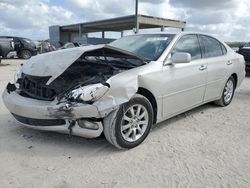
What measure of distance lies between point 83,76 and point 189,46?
6.47 feet

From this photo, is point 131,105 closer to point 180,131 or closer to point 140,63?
point 140,63

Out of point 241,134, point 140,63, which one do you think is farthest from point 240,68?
point 140,63

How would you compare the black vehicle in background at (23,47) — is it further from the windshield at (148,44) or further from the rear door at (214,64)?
the rear door at (214,64)

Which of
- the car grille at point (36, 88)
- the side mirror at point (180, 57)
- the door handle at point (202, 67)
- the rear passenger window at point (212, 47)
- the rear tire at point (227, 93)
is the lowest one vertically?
the rear tire at point (227, 93)

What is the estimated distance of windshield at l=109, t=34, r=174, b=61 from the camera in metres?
4.29

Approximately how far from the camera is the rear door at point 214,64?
511cm

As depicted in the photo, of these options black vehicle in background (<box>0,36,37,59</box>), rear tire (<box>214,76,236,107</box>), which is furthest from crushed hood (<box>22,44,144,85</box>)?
black vehicle in background (<box>0,36,37,59</box>)

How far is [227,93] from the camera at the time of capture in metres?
5.97

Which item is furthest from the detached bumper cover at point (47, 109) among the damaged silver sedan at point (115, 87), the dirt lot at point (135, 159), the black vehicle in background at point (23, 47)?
the black vehicle in background at point (23, 47)

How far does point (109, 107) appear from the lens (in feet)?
10.8

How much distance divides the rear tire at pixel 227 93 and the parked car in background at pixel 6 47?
15.7m

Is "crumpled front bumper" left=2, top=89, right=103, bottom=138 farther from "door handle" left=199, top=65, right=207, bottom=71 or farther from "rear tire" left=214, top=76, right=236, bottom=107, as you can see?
"rear tire" left=214, top=76, right=236, bottom=107

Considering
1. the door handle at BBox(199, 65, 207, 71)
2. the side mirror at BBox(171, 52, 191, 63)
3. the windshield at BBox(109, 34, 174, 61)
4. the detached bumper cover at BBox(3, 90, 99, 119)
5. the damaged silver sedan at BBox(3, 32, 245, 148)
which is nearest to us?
the detached bumper cover at BBox(3, 90, 99, 119)

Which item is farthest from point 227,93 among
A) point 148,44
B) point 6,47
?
point 6,47
